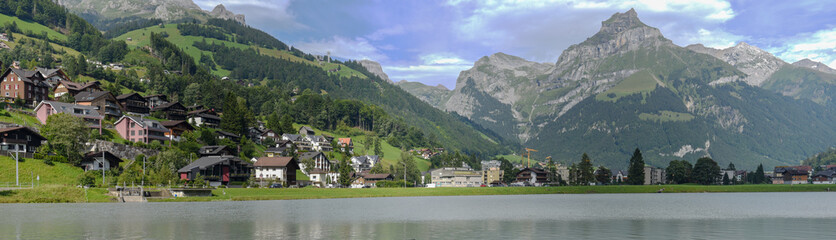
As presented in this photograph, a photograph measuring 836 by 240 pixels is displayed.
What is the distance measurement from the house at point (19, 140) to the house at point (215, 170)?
25871 millimetres

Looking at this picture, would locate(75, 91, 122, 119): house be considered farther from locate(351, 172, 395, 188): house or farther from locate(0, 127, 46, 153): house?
locate(351, 172, 395, 188): house

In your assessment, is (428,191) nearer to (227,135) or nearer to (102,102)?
(227,135)

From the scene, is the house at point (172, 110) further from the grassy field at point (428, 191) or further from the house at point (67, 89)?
the grassy field at point (428, 191)

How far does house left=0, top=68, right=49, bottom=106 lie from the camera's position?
5551 inches

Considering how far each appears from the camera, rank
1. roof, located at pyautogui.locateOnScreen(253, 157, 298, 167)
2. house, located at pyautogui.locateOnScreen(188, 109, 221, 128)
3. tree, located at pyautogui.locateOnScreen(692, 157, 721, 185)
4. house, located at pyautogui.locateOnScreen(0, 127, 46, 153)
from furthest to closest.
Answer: tree, located at pyautogui.locateOnScreen(692, 157, 721, 185)
house, located at pyautogui.locateOnScreen(188, 109, 221, 128)
roof, located at pyautogui.locateOnScreen(253, 157, 298, 167)
house, located at pyautogui.locateOnScreen(0, 127, 46, 153)

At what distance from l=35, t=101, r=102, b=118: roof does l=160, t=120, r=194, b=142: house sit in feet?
50.2

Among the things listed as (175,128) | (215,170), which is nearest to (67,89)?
(175,128)

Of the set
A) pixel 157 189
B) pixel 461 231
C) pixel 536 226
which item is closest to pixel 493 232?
pixel 461 231

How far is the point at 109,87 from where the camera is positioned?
553 feet

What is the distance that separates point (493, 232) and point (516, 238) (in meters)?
4.42

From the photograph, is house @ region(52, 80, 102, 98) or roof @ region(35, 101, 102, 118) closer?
roof @ region(35, 101, 102, 118)

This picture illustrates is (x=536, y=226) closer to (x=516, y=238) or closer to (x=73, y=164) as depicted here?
(x=516, y=238)

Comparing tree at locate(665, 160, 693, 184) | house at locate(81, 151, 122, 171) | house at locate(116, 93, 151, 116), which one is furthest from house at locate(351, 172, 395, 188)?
tree at locate(665, 160, 693, 184)

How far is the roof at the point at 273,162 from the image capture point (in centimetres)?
14238
